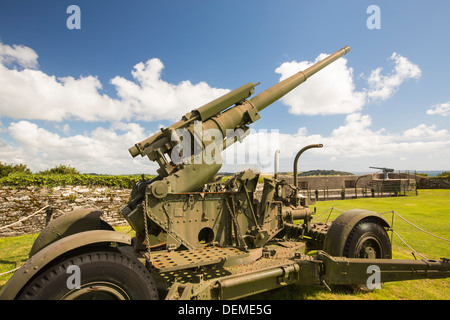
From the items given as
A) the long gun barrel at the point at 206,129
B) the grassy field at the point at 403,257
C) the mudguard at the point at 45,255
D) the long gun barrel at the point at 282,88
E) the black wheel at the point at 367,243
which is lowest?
the grassy field at the point at 403,257

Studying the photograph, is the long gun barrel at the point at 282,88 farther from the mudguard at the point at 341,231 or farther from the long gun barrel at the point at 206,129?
the mudguard at the point at 341,231

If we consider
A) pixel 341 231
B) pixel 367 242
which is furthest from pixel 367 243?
pixel 341 231

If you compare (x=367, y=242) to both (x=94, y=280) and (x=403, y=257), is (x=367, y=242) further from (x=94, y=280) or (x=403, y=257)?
(x=94, y=280)

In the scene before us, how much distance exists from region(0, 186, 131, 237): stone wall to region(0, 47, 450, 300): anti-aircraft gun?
675 centimetres

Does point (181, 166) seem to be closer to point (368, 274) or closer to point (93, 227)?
point (93, 227)

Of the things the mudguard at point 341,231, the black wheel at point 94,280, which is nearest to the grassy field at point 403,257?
the mudguard at point 341,231

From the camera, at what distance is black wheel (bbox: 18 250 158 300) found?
2.45 m

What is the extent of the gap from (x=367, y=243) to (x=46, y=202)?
1151cm

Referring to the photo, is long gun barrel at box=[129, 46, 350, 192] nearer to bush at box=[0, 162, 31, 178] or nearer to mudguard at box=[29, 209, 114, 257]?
mudguard at box=[29, 209, 114, 257]

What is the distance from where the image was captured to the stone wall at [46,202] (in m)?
9.48

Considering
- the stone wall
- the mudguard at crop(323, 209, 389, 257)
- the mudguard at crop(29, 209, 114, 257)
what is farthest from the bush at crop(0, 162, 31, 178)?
the mudguard at crop(323, 209, 389, 257)

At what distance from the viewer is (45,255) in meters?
2.56

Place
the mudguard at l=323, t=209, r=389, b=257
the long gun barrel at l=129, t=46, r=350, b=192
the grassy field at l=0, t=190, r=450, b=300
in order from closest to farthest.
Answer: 1. the long gun barrel at l=129, t=46, r=350, b=192
2. the mudguard at l=323, t=209, r=389, b=257
3. the grassy field at l=0, t=190, r=450, b=300

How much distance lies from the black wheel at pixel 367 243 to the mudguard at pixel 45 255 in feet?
12.5
